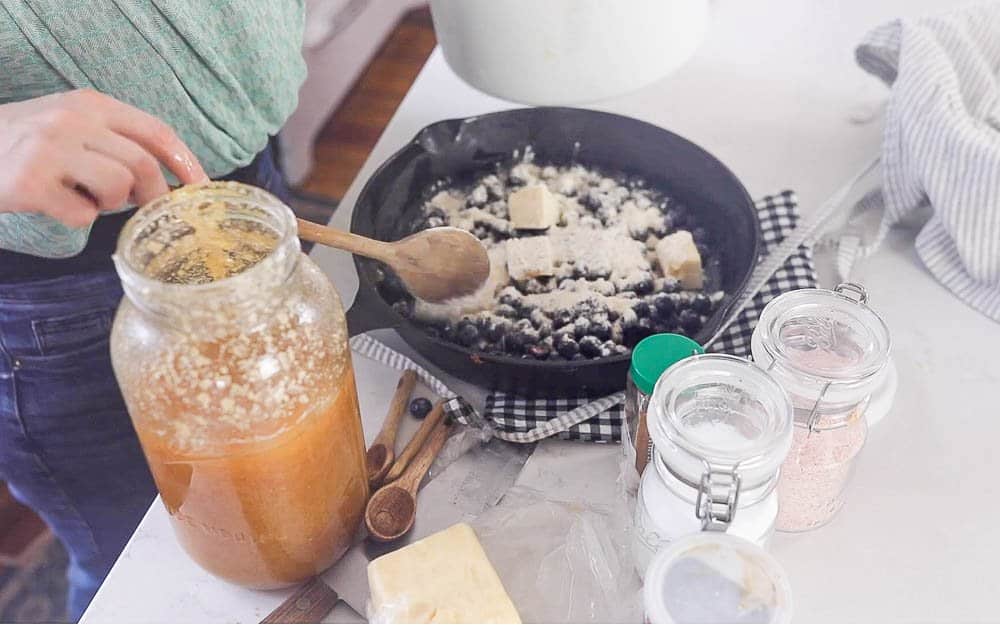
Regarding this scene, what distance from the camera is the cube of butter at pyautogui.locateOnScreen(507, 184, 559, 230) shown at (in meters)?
0.95

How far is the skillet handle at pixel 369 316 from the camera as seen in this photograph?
0.79 metres

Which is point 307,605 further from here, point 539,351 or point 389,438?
point 539,351

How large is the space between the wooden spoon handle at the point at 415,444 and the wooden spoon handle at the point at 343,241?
15 centimetres

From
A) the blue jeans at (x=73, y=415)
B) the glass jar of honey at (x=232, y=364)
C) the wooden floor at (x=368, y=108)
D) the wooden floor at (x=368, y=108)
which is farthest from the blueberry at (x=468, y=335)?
the wooden floor at (x=368, y=108)

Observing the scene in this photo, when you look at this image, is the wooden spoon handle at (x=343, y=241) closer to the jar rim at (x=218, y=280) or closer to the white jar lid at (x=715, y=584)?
the jar rim at (x=218, y=280)

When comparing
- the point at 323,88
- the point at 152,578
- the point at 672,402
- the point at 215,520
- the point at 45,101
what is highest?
the point at 45,101

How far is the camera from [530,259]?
90 centimetres

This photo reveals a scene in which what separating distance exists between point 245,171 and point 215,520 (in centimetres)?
46

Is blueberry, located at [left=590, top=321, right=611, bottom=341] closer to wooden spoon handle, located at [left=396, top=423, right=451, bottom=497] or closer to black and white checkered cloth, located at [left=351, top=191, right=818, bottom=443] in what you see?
black and white checkered cloth, located at [left=351, top=191, right=818, bottom=443]

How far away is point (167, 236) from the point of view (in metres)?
0.56

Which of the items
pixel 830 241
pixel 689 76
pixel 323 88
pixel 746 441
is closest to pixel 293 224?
pixel 746 441

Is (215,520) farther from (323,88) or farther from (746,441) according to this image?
(323,88)

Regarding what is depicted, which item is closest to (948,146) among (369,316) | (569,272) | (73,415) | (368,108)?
(569,272)

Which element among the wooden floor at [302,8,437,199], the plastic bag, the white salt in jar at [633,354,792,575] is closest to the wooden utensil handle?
the plastic bag
